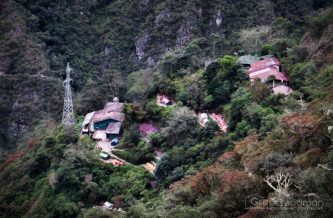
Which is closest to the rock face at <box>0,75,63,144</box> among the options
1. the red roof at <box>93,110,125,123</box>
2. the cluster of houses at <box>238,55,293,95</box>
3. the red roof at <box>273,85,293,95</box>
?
the red roof at <box>93,110,125,123</box>

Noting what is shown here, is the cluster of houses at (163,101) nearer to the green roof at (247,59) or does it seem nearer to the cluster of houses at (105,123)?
the cluster of houses at (105,123)

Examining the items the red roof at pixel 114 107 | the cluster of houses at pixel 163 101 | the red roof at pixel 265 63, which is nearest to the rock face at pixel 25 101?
the red roof at pixel 114 107

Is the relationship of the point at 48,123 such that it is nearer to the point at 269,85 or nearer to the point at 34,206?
the point at 34,206

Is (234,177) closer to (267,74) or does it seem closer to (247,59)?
(267,74)

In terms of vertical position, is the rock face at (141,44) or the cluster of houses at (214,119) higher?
the cluster of houses at (214,119)

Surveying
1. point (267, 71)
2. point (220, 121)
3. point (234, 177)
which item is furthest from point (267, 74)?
point (234, 177)
